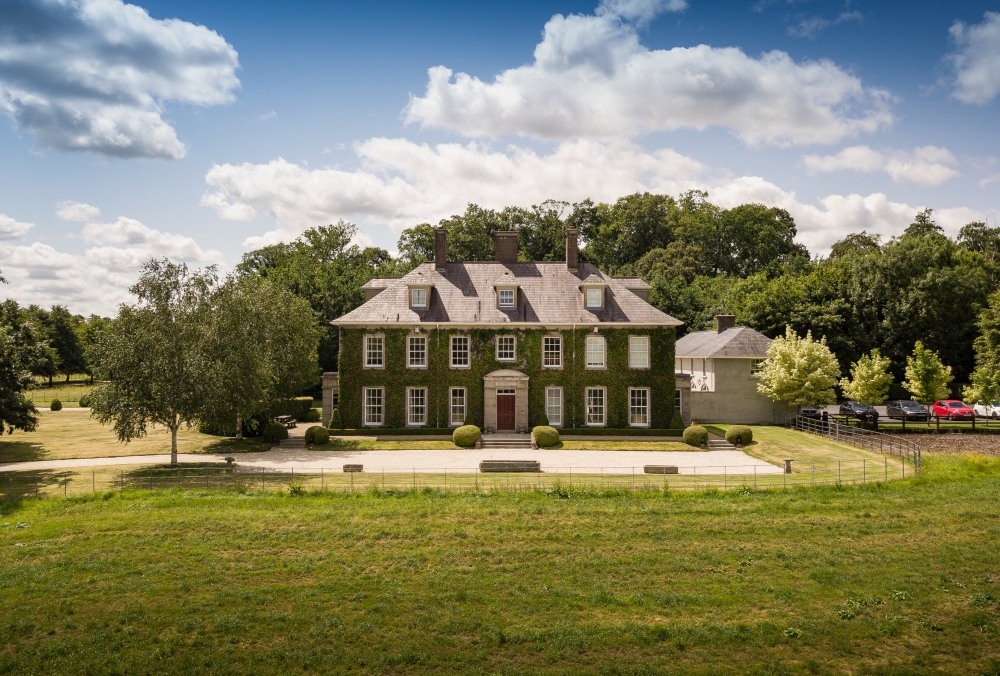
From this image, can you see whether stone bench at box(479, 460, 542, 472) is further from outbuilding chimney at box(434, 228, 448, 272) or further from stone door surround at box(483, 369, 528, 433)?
outbuilding chimney at box(434, 228, 448, 272)

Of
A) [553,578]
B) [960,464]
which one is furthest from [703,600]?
[960,464]

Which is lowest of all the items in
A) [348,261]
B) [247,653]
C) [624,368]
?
[247,653]

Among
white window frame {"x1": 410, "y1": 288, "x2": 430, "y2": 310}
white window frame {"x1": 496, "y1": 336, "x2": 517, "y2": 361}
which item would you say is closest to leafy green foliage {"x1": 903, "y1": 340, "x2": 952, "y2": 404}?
white window frame {"x1": 496, "y1": 336, "x2": 517, "y2": 361}

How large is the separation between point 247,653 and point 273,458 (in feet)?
75.4

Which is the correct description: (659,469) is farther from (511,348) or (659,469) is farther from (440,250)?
(440,250)

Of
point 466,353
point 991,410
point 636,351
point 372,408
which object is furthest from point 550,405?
point 991,410

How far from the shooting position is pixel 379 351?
42.7 metres

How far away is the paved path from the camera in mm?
31516

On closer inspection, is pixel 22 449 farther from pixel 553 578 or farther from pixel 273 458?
pixel 553 578

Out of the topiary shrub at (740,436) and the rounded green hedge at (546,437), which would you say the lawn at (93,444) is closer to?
the rounded green hedge at (546,437)

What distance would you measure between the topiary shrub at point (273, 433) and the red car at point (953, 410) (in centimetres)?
4294

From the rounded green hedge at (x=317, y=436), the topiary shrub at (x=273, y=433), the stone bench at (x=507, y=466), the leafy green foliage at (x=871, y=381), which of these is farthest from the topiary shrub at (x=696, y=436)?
the topiary shrub at (x=273, y=433)

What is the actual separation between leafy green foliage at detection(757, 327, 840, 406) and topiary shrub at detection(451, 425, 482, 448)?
19.9m

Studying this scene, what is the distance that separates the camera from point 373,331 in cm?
4262
